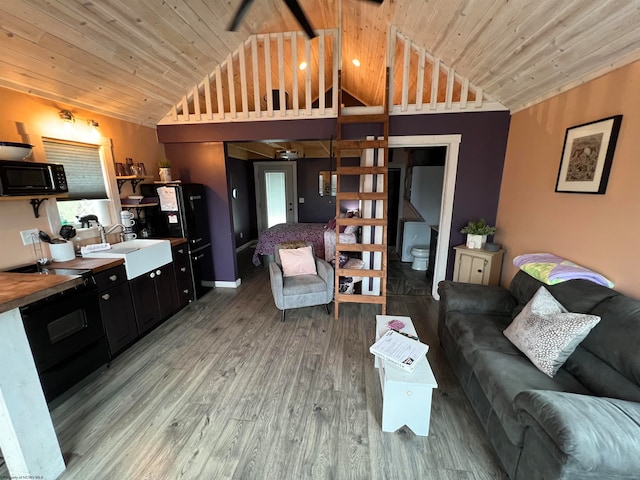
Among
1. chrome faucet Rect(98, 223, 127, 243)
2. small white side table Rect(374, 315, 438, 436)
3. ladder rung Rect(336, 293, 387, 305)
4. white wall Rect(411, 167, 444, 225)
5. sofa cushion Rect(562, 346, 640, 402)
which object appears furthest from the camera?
white wall Rect(411, 167, 444, 225)

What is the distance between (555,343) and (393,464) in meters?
1.18

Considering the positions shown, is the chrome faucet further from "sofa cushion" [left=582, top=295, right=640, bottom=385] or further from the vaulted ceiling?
"sofa cushion" [left=582, top=295, right=640, bottom=385]

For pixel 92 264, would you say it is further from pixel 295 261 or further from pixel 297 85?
pixel 297 85

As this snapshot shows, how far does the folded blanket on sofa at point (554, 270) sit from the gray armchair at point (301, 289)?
1899mm

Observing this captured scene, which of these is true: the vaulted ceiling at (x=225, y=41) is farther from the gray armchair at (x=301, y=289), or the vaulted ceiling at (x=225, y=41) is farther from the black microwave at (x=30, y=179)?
the gray armchair at (x=301, y=289)

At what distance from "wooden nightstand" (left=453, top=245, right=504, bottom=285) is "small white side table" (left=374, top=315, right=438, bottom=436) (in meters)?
1.87

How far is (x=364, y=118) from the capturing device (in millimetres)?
3080

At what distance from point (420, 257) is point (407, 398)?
10.9 feet

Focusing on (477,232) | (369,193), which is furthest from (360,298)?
(477,232)

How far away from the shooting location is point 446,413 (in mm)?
1845

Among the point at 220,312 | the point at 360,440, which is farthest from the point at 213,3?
the point at 360,440

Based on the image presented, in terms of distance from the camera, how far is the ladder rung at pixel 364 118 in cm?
306

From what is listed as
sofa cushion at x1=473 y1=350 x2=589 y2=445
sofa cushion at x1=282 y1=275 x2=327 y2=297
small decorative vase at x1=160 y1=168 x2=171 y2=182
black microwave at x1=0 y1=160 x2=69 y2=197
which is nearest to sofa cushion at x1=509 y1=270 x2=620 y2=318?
sofa cushion at x1=473 y1=350 x2=589 y2=445

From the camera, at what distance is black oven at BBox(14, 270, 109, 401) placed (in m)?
1.76
